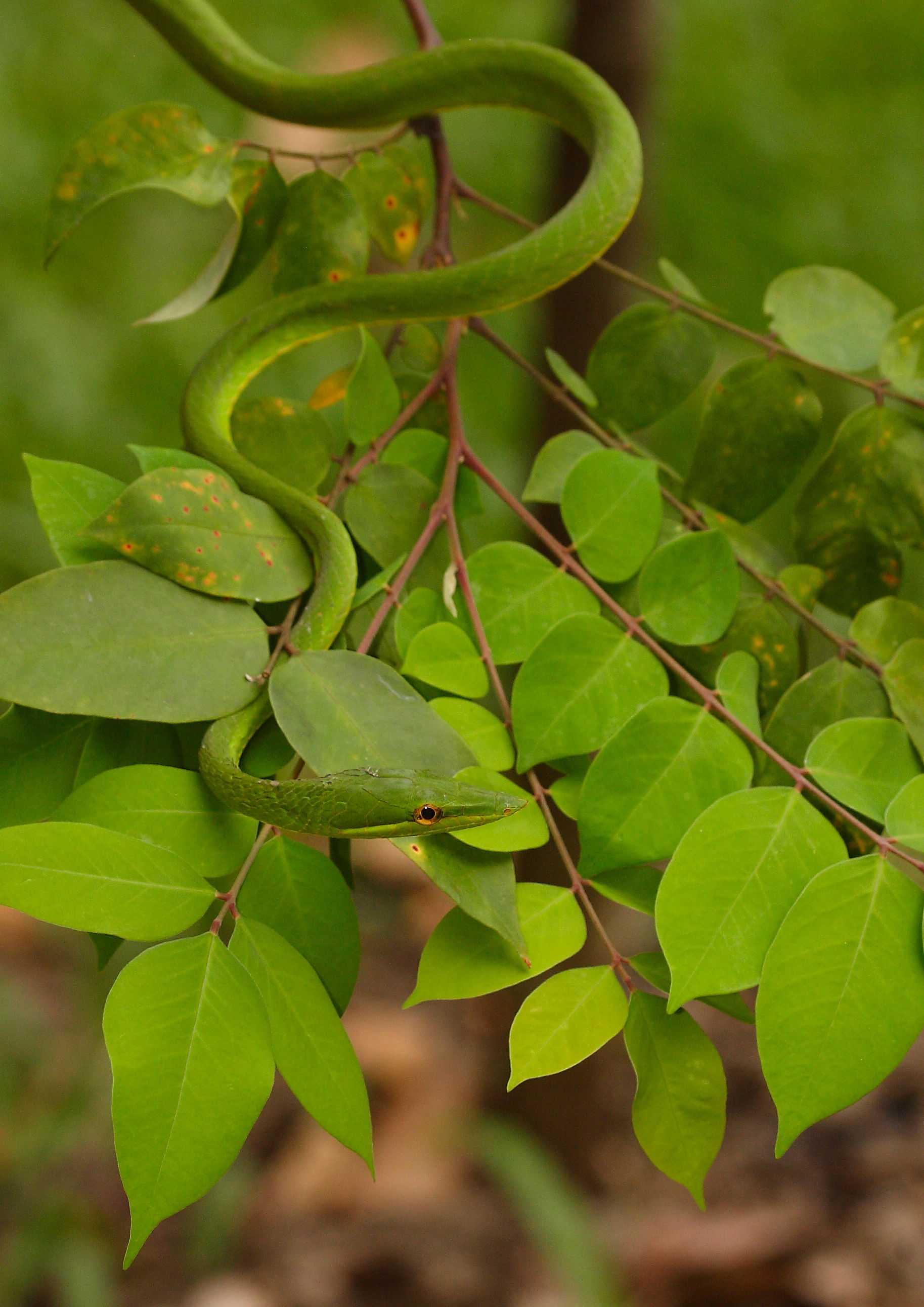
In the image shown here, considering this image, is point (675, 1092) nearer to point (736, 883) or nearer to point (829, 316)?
point (736, 883)

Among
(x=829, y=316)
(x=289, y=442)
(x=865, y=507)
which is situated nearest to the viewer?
(x=289, y=442)

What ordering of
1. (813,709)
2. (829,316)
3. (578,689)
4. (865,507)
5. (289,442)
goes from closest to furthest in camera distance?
(578,689) < (813,709) < (289,442) < (865,507) < (829,316)

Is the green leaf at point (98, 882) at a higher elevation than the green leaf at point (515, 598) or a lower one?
lower

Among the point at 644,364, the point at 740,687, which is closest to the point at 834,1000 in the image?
the point at 740,687

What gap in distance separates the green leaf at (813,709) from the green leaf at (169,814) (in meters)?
0.53

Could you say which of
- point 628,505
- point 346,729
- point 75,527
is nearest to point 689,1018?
point 346,729

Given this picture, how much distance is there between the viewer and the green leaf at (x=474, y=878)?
2.84 ft

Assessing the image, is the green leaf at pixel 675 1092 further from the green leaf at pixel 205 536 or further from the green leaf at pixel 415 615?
the green leaf at pixel 205 536

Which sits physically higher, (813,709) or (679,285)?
(679,285)

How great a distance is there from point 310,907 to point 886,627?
0.71 m

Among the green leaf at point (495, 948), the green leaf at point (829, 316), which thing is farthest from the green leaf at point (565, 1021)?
the green leaf at point (829, 316)

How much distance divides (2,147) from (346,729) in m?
4.53

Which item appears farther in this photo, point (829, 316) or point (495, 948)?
point (829, 316)

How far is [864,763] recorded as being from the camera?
3.38 ft
